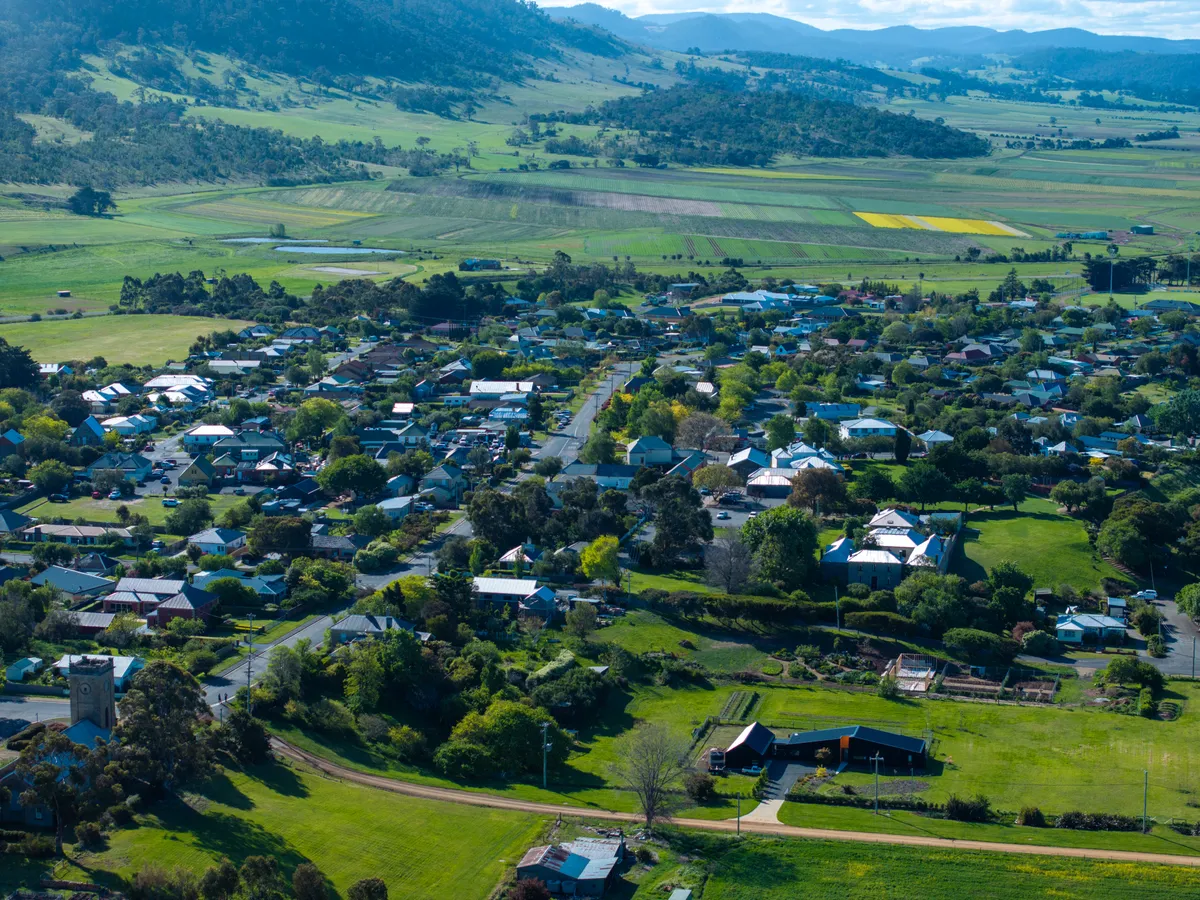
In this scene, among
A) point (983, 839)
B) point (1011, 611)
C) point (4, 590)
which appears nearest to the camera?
point (983, 839)

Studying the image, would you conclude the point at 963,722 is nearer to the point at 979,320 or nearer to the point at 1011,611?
the point at 1011,611

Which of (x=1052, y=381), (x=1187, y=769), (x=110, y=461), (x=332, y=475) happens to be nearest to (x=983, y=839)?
(x=1187, y=769)

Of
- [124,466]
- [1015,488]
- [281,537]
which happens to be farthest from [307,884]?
[124,466]

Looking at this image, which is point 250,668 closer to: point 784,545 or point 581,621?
point 581,621

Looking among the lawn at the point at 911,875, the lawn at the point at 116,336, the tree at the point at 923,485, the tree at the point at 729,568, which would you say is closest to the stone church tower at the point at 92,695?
the lawn at the point at 911,875

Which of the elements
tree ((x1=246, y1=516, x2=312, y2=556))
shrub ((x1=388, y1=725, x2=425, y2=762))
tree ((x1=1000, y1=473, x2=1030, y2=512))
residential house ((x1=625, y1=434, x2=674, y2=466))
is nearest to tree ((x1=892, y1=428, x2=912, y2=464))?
tree ((x1=1000, y1=473, x2=1030, y2=512))

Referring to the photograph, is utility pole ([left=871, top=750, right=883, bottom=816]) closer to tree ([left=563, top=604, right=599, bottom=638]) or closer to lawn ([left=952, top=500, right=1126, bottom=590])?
tree ([left=563, top=604, right=599, bottom=638])
